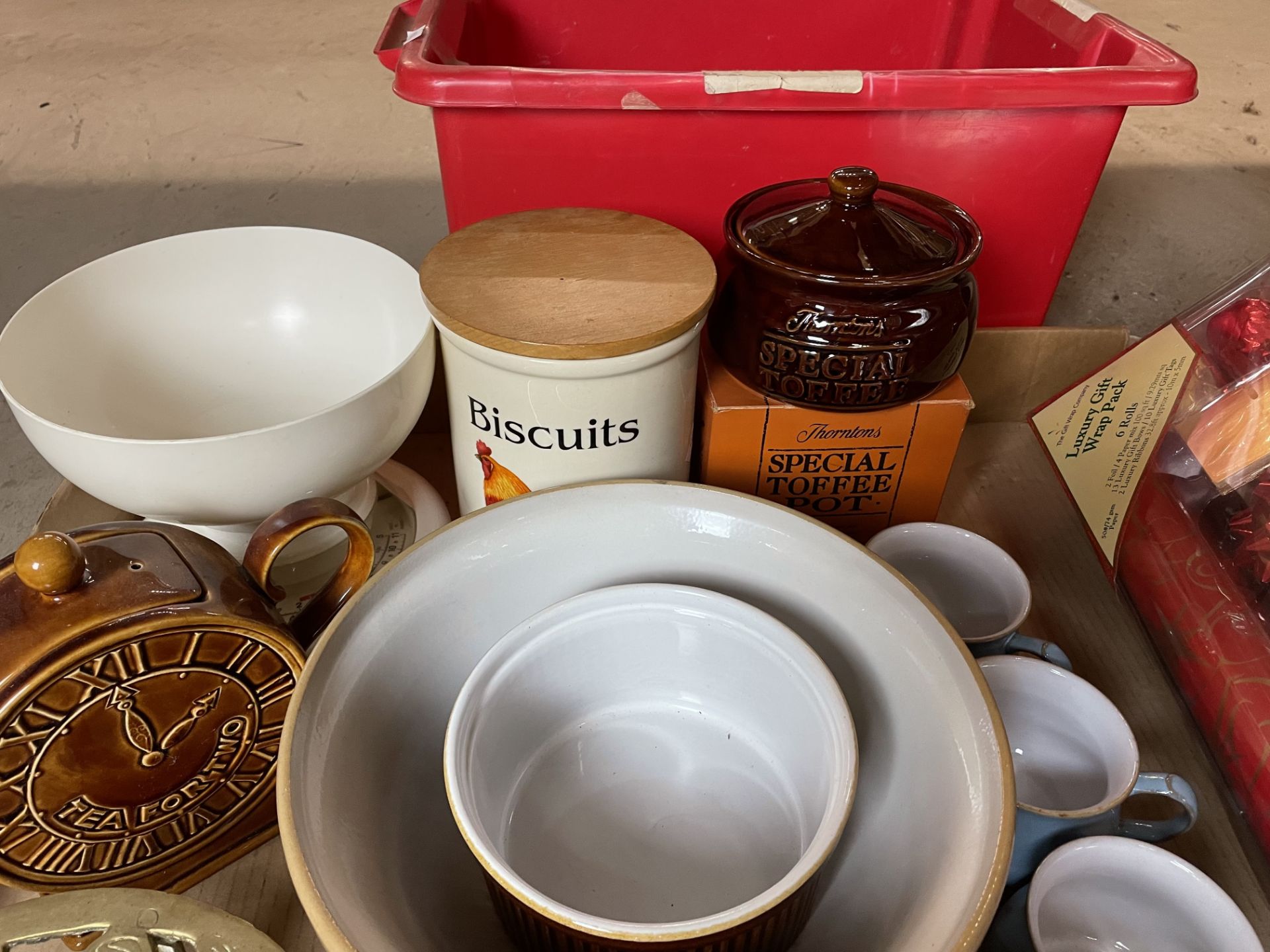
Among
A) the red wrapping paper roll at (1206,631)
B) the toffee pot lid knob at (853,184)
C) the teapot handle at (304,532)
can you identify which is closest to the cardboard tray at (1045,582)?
the red wrapping paper roll at (1206,631)

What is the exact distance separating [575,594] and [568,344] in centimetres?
12

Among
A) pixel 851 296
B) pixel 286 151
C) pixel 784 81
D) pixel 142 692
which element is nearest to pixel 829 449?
pixel 851 296

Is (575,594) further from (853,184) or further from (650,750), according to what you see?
(853,184)

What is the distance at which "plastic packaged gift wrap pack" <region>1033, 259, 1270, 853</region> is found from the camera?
0.44 m

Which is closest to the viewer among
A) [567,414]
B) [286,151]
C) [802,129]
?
[567,414]

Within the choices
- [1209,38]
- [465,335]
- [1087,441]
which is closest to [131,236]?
[465,335]

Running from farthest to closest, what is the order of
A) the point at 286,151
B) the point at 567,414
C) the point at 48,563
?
the point at 286,151 → the point at 567,414 → the point at 48,563

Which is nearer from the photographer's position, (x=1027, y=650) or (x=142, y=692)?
(x=142, y=692)

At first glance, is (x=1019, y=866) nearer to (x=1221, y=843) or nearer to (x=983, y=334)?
(x=1221, y=843)

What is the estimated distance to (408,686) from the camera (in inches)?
15.1

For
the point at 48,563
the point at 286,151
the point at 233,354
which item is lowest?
the point at 286,151

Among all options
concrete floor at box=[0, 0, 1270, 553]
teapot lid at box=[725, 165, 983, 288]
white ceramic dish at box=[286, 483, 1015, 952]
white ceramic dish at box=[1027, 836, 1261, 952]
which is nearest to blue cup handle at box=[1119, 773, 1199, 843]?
white ceramic dish at box=[1027, 836, 1261, 952]

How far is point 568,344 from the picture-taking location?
0.39 m

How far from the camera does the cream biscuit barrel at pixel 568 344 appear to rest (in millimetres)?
404
